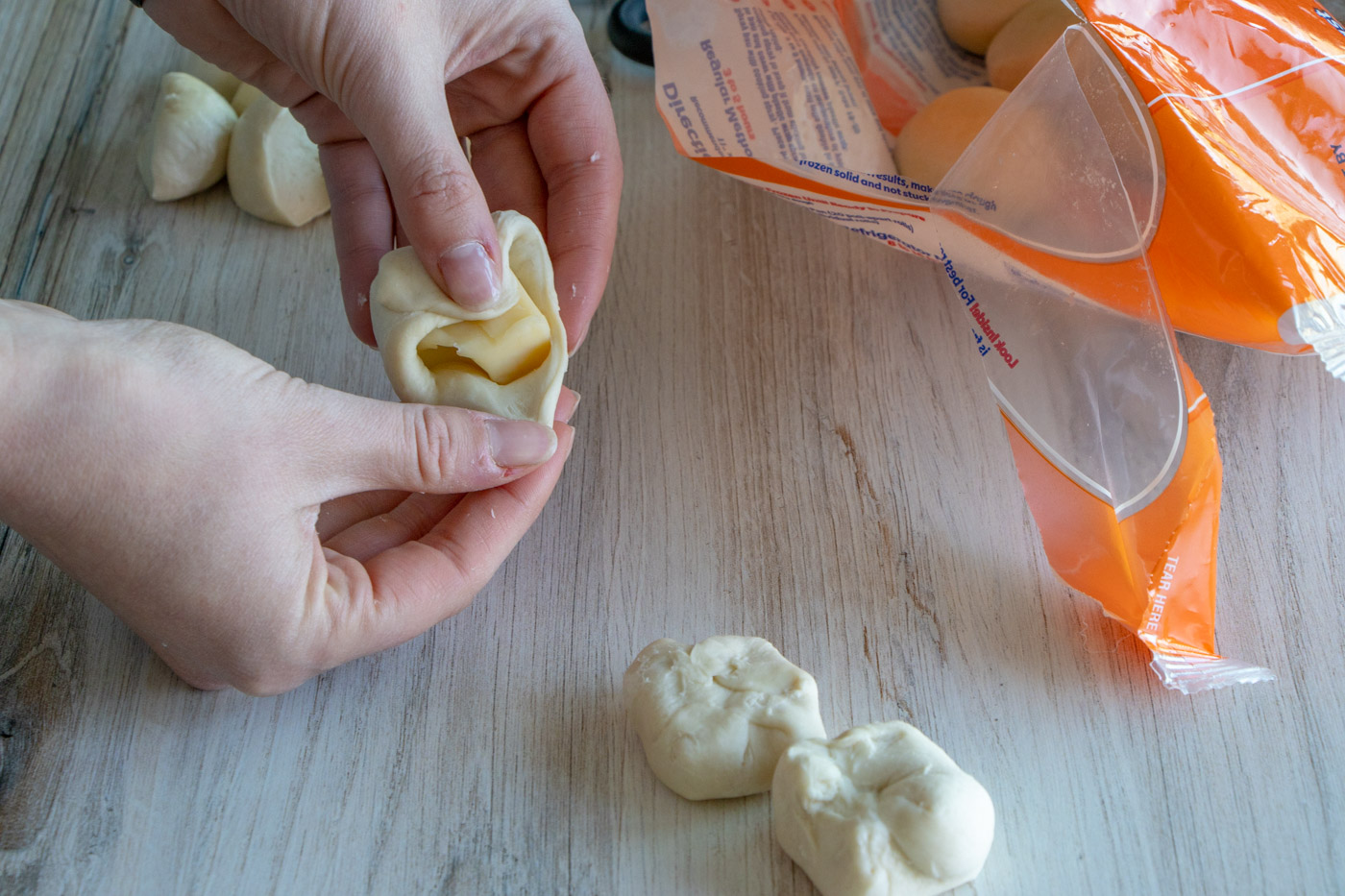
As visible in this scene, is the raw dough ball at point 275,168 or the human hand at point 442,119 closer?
the human hand at point 442,119

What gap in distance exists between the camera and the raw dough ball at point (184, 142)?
116 cm

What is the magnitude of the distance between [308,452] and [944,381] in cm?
63

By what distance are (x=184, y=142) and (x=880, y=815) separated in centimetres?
104

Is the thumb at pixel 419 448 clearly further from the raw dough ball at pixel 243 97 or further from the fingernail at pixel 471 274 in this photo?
the raw dough ball at pixel 243 97

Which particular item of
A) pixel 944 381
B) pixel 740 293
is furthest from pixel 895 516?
→ pixel 740 293

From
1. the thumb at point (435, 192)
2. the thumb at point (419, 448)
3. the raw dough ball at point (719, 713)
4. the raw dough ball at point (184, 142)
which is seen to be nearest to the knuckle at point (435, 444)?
the thumb at point (419, 448)

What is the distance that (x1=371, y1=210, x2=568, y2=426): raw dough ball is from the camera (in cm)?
81

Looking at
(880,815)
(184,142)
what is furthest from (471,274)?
(184,142)

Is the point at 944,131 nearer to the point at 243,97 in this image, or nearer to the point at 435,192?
the point at 435,192

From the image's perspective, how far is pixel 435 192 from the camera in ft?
2.53

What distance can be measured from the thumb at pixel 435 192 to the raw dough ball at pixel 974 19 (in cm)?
66

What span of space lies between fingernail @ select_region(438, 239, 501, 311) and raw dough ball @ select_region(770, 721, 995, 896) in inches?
16.4

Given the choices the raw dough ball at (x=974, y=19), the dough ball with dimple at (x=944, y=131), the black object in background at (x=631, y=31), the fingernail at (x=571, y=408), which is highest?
the raw dough ball at (x=974, y=19)

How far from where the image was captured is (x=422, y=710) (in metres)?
0.82
